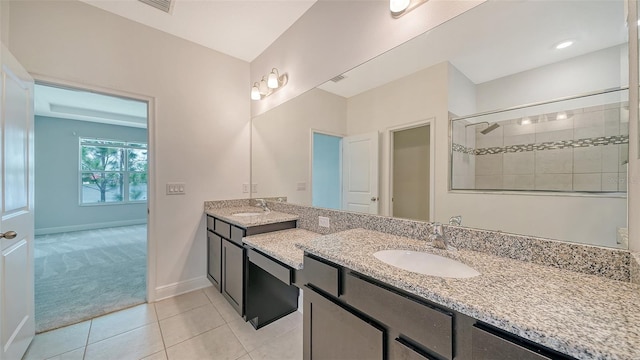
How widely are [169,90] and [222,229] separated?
5.09 feet

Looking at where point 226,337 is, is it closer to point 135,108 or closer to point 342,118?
point 342,118

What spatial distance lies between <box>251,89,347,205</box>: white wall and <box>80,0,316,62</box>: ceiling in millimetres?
733

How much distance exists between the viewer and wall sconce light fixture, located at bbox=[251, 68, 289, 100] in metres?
2.34

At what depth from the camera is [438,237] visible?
3.76 ft

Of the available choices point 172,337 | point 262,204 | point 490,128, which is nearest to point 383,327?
point 490,128

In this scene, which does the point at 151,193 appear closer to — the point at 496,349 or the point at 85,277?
the point at 85,277

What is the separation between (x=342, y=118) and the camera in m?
1.83

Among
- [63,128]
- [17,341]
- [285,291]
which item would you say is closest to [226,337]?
[285,291]

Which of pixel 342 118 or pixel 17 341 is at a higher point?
pixel 342 118

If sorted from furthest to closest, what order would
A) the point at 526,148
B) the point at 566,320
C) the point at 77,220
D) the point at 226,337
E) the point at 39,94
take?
the point at 77,220
the point at 39,94
the point at 226,337
the point at 526,148
the point at 566,320

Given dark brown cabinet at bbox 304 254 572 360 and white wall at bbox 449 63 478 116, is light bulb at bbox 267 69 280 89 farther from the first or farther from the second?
dark brown cabinet at bbox 304 254 572 360

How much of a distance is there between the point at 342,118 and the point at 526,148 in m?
1.16

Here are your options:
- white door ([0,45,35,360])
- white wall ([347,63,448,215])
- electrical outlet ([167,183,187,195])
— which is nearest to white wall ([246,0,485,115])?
white wall ([347,63,448,215])

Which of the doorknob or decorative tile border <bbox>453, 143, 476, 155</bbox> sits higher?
decorative tile border <bbox>453, 143, 476, 155</bbox>
